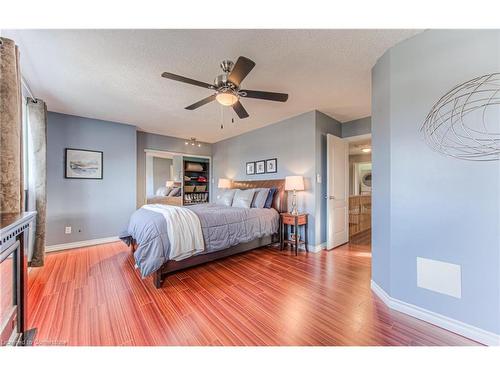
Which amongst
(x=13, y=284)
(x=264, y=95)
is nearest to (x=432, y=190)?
(x=264, y=95)

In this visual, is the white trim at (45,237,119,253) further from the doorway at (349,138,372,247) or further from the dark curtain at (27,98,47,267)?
the doorway at (349,138,372,247)

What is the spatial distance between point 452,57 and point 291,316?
2.46 meters

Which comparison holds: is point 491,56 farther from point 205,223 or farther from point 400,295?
point 205,223

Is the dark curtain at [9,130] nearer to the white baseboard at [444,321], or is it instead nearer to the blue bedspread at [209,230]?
the blue bedspread at [209,230]

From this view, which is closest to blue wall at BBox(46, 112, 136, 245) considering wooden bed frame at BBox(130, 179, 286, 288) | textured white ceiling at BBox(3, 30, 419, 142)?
textured white ceiling at BBox(3, 30, 419, 142)

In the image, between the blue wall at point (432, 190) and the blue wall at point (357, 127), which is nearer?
the blue wall at point (432, 190)

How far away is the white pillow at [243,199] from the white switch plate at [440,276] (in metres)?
2.48

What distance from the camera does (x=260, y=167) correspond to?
436cm

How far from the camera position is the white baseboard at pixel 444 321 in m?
1.35

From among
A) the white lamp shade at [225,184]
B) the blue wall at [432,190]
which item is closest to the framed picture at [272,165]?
the white lamp shade at [225,184]

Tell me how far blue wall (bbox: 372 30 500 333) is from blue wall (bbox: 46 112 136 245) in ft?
14.6

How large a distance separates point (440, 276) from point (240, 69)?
240 cm

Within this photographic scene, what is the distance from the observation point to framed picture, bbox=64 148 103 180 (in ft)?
11.4
